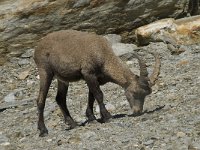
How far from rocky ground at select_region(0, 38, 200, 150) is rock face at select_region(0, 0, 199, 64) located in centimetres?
72

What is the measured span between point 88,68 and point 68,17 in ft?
21.6

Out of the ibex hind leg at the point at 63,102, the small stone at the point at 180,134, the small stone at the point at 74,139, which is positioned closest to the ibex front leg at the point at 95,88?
the ibex hind leg at the point at 63,102

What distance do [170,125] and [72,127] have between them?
2817 millimetres

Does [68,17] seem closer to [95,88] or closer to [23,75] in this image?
[23,75]

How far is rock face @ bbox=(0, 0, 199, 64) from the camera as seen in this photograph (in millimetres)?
18312

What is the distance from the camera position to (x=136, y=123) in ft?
37.9

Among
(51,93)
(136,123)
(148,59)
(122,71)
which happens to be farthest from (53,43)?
(148,59)

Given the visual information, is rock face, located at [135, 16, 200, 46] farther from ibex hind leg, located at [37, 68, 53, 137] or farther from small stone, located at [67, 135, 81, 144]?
small stone, located at [67, 135, 81, 144]

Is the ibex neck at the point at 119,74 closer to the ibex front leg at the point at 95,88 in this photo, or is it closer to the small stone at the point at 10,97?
the ibex front leg at the point at 95,88

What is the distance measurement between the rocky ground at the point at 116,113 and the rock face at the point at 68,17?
72 cm

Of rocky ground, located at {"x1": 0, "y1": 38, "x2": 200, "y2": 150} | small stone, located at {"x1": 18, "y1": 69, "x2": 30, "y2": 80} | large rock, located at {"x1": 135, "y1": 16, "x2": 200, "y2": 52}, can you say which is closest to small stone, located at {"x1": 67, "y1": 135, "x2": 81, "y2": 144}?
rocky ground, located at {"x1": 0, "y1": 38, "x2": 200, "y2": 150}

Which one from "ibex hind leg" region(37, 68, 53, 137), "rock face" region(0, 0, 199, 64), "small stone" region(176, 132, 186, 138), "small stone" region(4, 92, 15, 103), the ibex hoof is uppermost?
"small stone" region(176, 132, 186, 138)

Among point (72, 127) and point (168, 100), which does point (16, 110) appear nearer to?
point (72, 127)

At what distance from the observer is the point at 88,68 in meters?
12.3
